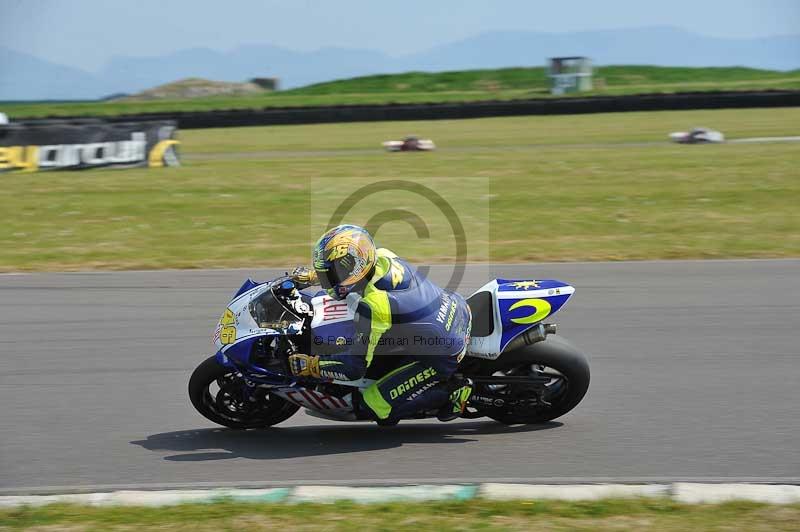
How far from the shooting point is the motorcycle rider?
5387 mm

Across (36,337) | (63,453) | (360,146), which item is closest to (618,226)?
(36,337)

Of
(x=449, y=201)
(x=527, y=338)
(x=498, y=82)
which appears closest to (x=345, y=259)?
(x=527, y=338)

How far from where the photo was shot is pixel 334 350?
564cm

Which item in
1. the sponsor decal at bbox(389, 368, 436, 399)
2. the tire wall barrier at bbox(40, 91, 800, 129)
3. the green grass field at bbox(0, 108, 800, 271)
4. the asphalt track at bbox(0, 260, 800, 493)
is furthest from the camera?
the tire wall barrier at bbox(40, 91, 800, 129)

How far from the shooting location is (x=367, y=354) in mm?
5473

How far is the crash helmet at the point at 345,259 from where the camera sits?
534 cm

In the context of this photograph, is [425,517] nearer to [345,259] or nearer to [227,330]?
[345,259]

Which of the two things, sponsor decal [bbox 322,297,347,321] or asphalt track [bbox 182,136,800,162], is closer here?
sponsor decal [bbox 322,297,347,321]

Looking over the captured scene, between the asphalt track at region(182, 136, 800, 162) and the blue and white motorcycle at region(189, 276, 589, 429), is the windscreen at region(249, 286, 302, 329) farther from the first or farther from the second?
the asphalt track at region(182, 136, 800, 162)

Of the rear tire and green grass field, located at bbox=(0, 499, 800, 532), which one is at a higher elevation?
the rear tire

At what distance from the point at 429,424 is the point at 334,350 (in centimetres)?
94

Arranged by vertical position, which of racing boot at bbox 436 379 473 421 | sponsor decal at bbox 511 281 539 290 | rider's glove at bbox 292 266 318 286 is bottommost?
racing boot at bbox 436 379 473 421

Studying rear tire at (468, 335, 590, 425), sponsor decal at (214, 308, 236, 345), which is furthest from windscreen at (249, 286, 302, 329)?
rear tire at (468, 335, 590, 425)

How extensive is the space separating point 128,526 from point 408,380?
1.87 m
